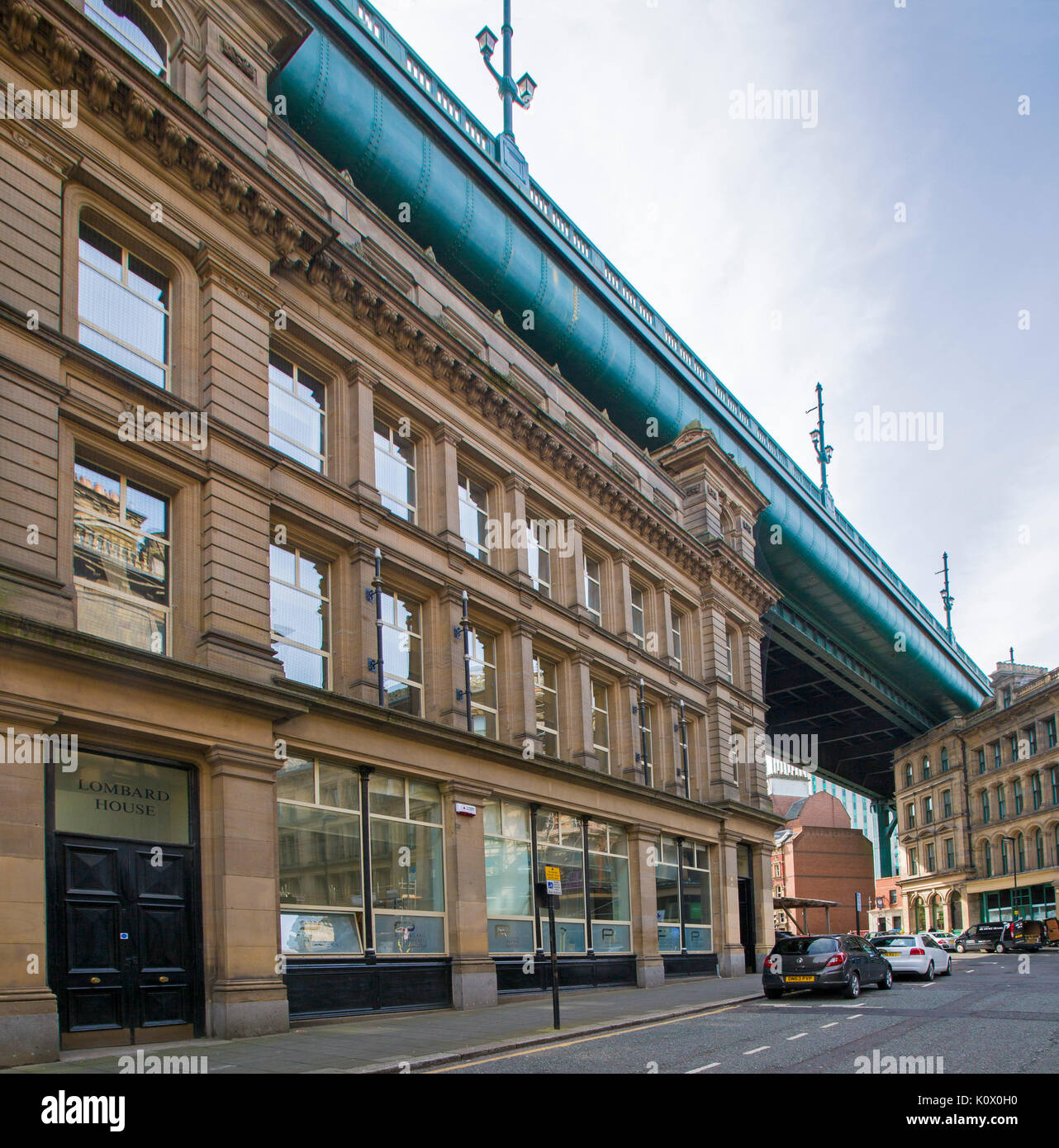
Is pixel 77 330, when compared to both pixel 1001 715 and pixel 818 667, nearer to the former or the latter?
pixel 818 667

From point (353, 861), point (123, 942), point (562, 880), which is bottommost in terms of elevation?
point (562, 880)

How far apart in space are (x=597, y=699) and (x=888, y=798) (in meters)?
76.7

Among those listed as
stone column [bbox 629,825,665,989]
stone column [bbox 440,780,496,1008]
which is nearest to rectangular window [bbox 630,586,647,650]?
stone column [bbox 629,825,665,989]

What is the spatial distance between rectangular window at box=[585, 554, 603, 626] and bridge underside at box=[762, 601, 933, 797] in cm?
1768

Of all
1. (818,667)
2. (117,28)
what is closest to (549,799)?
(117,28)

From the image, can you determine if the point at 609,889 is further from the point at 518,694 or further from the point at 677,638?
the point at 677,638

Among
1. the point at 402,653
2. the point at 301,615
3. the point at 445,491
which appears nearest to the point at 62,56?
the point at 301,615

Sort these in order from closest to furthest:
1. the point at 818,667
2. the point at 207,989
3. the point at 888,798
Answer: the point at 207,989 < the point at 818,667 < the point at 888,798

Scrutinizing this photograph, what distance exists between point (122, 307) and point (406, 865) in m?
11.4

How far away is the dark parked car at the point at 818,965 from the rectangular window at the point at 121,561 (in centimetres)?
1504

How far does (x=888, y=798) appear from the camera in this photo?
3994 inches

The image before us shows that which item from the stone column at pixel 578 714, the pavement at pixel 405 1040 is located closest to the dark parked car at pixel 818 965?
the pavement at pixel 405 1040

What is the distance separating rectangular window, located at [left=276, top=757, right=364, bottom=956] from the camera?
19.4 m

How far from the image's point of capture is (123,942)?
627 inches
